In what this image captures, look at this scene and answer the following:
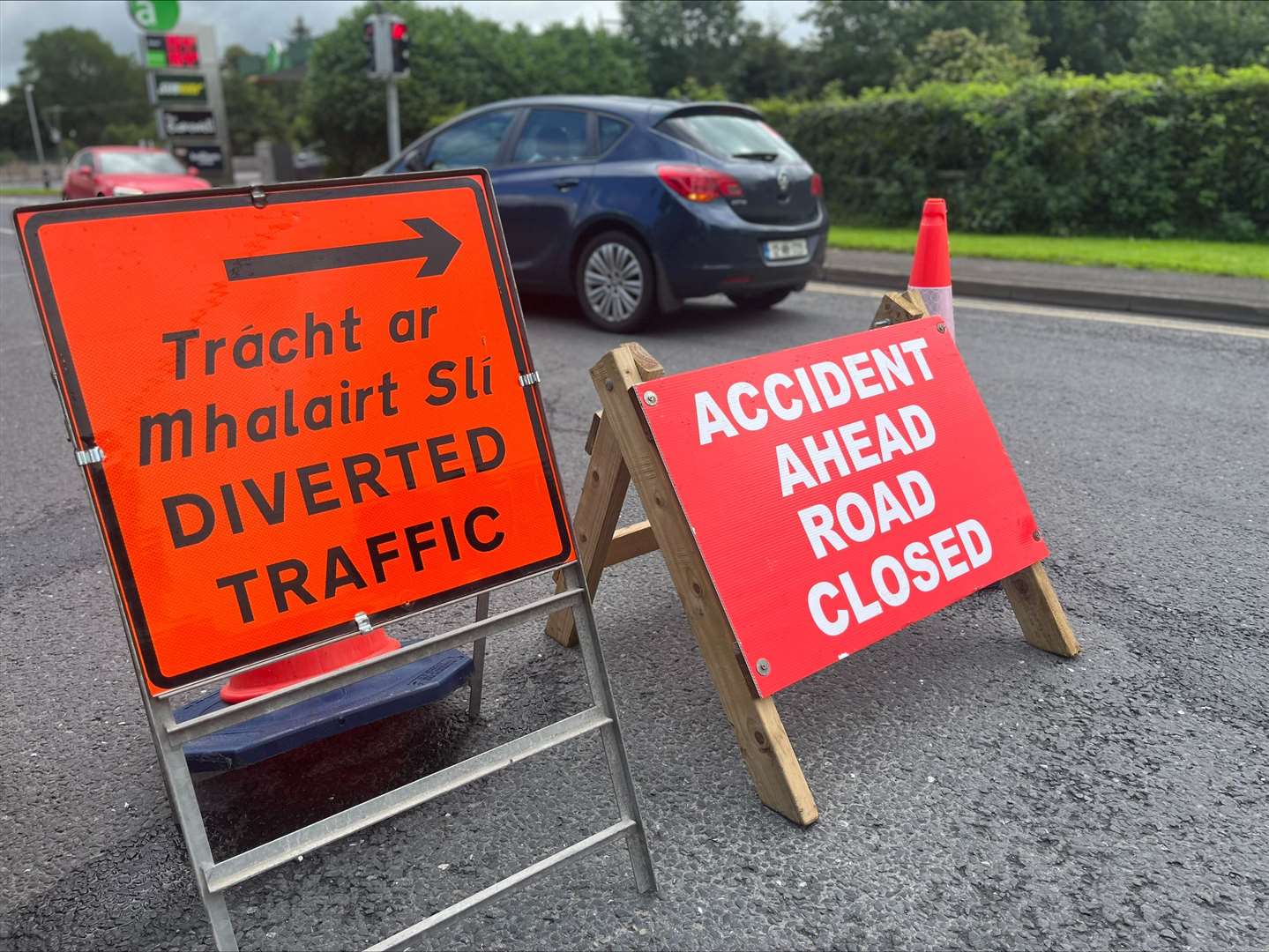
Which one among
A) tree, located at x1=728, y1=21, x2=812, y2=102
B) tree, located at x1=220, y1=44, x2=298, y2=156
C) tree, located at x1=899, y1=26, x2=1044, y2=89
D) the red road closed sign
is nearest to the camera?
the red road closed sign

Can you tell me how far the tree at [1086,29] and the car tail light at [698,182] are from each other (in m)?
45.7

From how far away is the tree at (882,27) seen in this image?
42625 millimetres

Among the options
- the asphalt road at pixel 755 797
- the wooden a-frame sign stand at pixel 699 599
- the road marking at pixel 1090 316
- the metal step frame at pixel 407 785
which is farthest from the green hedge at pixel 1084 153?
the metal step frame at pixel 407 785

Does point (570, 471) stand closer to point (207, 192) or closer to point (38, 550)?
point (38, 550)

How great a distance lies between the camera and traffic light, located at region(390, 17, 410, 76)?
574 inches

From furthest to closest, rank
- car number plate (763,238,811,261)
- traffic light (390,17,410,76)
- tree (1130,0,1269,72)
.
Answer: tree (1130,0,1269,72), traffic light (390,17,410,76), car number plate (763,238,811,261)

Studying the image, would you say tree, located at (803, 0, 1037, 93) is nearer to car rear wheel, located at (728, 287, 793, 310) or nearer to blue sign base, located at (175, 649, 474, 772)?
car rear wheel, located at (728, 287, 793, 310)

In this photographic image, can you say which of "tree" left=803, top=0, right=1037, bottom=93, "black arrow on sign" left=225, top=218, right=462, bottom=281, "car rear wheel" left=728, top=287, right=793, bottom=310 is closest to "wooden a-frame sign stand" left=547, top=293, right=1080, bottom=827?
"black arrow on sign" left=225, top=218, right=462, bottom=281

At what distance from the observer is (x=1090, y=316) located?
8.01m

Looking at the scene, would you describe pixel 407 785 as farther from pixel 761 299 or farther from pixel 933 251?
pixel 761 299

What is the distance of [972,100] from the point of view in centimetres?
1272

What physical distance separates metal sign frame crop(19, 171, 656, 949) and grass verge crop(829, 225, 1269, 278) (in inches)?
358

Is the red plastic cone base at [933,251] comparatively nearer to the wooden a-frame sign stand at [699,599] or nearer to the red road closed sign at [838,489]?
the red road closed sign at [838,489]

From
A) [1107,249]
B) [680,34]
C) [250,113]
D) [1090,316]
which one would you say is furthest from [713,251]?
[250,113]
